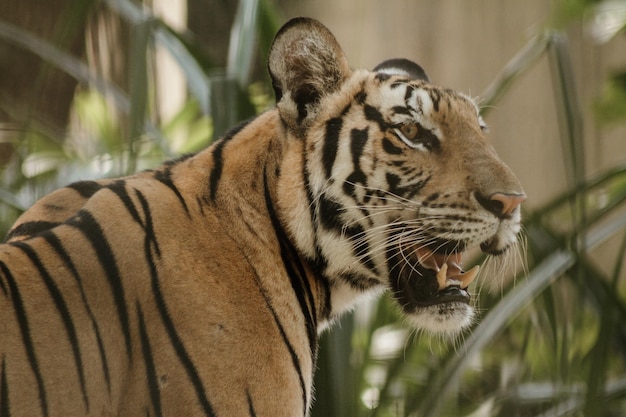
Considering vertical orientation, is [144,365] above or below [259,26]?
below

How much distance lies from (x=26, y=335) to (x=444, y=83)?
6812 mm

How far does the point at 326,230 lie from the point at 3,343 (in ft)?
2.58

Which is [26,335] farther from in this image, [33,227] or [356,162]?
[356,162]

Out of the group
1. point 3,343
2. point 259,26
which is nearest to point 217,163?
point 3,343

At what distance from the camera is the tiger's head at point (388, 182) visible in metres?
2.17

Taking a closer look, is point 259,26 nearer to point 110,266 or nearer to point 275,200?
point 275,200

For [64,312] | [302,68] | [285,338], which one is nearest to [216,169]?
[302,68]

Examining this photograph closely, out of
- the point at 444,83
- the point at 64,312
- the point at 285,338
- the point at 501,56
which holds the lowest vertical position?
the point at 285,338

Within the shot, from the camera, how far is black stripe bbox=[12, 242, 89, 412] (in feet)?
5.83

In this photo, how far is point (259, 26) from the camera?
323 centimetres

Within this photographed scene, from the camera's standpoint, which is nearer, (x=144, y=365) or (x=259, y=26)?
(x=144, y=365)

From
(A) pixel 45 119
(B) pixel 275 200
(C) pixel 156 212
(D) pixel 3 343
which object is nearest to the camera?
(D) pixel 3 343

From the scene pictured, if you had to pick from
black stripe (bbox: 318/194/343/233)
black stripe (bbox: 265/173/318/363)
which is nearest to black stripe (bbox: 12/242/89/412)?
black stripe (bbox: 265/173/318/363)

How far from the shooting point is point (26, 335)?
173 cm
